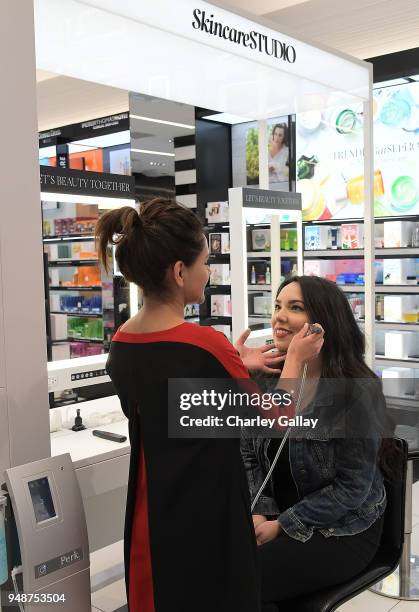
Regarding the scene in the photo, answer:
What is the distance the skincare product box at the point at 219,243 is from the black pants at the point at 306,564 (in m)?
4.57

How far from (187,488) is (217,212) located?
17.6 feet

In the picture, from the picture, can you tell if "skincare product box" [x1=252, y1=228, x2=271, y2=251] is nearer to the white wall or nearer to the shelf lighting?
the shelf lighting

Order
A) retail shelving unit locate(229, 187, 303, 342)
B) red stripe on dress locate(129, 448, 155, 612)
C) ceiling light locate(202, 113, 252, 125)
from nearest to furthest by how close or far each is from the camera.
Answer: red stripe on dress locate(129, 448, 155, 612) → retail shelving unit locate(229, 187, 303, 342) → ceiling light locate(202, 113, 252, 125)

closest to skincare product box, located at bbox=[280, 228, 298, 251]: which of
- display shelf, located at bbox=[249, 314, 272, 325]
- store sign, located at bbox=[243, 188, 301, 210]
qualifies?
store sign, located at bbox=[243, 188, 301, 210]

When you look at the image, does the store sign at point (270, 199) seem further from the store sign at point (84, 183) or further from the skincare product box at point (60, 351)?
the skincare product box at point (60, 351)

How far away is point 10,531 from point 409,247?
4658mm

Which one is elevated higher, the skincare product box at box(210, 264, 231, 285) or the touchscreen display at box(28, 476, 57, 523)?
the skincare product box at box(210, 264, 231, 285)

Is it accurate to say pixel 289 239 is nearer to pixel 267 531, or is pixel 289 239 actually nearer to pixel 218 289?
pixel 218 289

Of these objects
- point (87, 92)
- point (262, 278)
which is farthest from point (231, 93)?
point (87, 92)

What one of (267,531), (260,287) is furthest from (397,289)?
(267,531)

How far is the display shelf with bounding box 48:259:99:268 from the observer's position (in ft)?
24.6

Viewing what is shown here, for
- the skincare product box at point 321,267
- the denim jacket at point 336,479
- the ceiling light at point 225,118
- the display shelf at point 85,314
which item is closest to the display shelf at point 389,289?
the skincare product box at point 321,267

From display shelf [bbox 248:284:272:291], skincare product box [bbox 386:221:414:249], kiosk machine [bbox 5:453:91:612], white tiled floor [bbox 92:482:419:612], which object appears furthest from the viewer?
skincare product box [bbox 386:221:414:249]

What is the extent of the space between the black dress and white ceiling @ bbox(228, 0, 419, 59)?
358 cm
